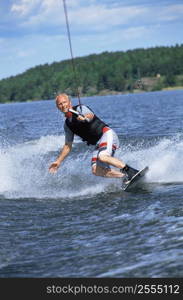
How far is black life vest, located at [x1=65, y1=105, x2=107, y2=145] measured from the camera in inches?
434

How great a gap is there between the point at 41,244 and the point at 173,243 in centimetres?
183

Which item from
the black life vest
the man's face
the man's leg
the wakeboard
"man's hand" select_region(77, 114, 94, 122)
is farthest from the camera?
the man's leg

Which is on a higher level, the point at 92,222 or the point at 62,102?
the point at 62,102

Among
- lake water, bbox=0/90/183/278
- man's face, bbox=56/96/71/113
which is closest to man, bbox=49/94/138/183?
man's face, bbox=56/96/71/113

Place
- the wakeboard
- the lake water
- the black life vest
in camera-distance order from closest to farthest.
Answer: the lake water, the black life vest, the wakeboard

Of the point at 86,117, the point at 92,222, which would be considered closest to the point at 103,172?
the point at 86,117

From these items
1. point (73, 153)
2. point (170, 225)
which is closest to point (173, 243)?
→ point (170, 225)

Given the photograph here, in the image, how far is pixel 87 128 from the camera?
11141mm

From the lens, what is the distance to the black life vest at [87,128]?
11016mm

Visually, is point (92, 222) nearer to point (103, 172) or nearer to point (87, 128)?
point (103, 172)

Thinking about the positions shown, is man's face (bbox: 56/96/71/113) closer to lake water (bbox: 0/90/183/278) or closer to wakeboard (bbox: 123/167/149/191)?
lake water (bbox: 0/90/183/278)

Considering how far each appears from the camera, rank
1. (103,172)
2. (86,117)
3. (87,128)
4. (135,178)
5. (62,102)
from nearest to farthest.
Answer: (62,102), (86,117), (87,128), (135,178), (103,172)

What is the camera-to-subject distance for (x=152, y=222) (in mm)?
8320

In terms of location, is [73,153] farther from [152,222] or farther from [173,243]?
[173,243]
